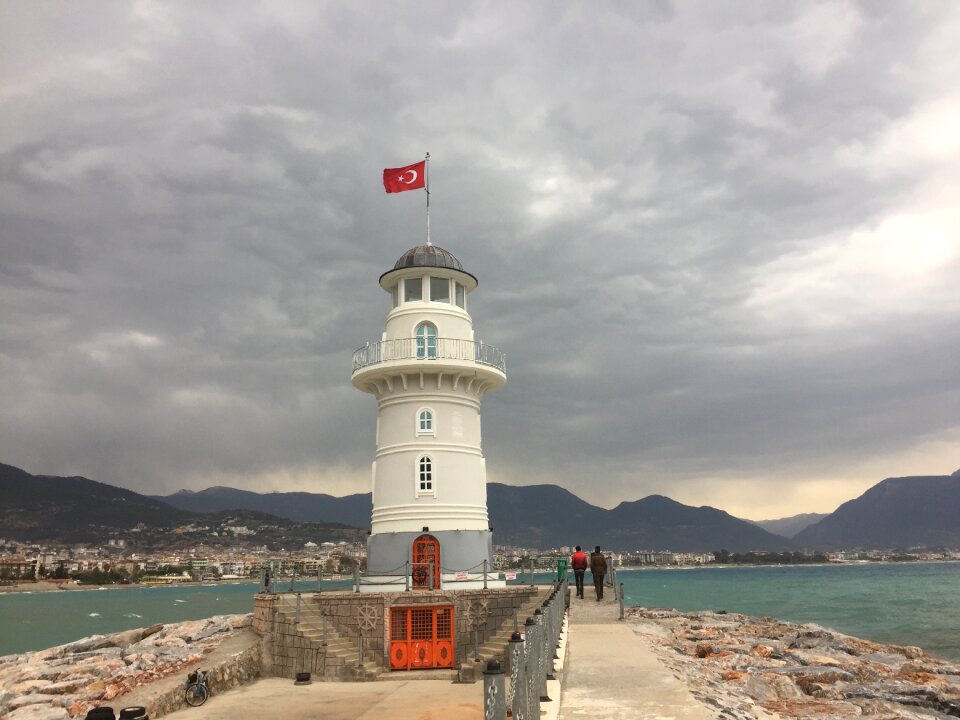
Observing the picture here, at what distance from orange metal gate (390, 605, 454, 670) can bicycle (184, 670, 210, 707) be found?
4982 mm

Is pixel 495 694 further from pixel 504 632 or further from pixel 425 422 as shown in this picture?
pixel 425 422

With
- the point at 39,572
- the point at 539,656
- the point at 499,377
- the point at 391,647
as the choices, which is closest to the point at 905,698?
the point at 539,656

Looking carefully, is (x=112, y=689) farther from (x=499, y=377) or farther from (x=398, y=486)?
(x=499, y=377)

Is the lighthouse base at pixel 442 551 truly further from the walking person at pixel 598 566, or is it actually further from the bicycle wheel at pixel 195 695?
the bicycle wheel at pixel 195 695

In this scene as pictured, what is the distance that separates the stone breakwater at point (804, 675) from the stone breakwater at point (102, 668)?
10.5 metres

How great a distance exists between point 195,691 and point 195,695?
8 cm

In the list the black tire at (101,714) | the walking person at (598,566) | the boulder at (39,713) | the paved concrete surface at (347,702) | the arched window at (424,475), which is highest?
the arched window at (424,475)

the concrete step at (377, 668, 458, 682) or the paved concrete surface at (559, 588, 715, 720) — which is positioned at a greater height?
the paved concrete surface at (559, 588, 715, 720)

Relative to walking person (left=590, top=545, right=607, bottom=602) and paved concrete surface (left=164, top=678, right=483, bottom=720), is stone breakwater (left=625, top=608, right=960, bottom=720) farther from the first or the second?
paved concrete surface (left=164, top=678, right=483, bottom=720)

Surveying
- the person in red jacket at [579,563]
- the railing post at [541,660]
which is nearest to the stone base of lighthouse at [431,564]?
the person in red jacket at [579,563]

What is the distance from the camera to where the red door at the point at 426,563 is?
2253cm

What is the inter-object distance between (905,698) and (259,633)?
14856 mm

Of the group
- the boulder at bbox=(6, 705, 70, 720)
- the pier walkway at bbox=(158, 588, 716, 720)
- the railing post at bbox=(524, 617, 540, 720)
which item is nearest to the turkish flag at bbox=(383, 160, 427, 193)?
the pier walkway at bbox=(158, 588, 716, 720)

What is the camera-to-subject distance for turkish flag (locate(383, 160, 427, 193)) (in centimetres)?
2500
